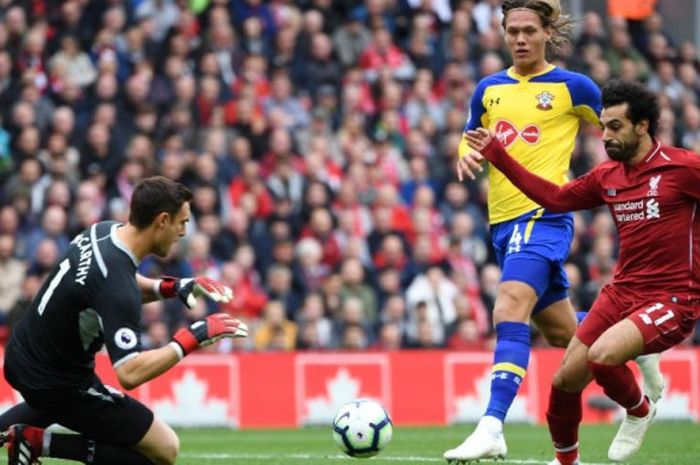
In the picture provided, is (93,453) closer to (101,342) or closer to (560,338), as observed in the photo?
(101,342)

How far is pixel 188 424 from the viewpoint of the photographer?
1598 cm

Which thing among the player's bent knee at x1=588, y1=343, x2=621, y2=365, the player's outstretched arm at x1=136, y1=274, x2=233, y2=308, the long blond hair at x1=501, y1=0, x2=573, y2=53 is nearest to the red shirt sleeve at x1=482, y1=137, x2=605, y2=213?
the player's bent knee at x1=588, y1=343, x2=621, y2=365

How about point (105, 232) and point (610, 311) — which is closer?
point (105, 232)

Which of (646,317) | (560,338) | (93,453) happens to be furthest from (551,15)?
(93,453)

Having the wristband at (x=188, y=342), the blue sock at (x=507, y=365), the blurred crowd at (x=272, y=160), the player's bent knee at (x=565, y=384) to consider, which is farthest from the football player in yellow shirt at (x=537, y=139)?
the blurred crowd at (x=272, y=160)

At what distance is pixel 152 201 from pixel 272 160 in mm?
10001

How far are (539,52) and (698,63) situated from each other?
14.1 meters

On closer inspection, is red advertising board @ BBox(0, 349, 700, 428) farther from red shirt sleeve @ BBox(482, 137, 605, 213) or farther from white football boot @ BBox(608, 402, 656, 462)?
red shirt sleeve @ BBox(482, 137, 605, 213)

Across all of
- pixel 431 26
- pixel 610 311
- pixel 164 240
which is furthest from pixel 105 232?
pixel 431 26

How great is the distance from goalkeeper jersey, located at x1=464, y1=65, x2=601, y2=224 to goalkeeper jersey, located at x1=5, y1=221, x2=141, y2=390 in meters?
2.64

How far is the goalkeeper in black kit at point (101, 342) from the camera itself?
7.79 m

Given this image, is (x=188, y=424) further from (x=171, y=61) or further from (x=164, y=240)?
(x=164, y=240)

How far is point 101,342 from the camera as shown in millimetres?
8242

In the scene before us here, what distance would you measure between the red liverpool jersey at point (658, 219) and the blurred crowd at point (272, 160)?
8001mm
